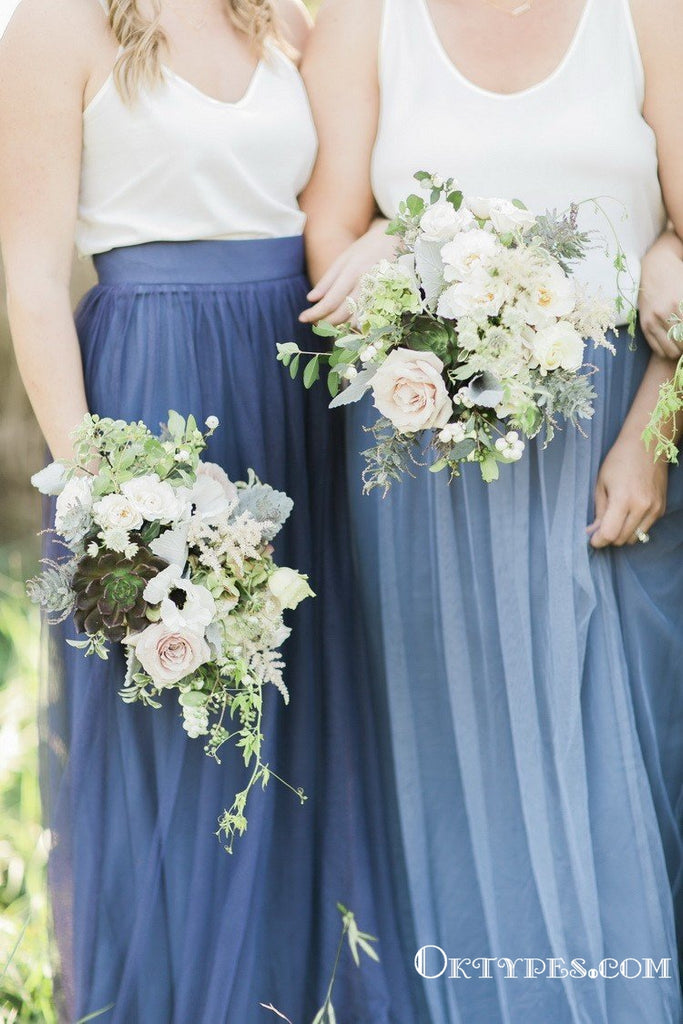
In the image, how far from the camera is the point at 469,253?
5.91ft

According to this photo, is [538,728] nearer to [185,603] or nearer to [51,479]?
[185,603]

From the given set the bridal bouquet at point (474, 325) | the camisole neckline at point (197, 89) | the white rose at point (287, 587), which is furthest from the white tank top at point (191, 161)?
the white rose at point (287, 587)

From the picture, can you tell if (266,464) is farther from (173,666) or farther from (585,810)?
(585,810)

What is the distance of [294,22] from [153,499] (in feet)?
4.06

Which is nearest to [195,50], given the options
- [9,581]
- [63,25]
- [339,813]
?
[63,25]

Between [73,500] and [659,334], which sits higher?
[659,334]

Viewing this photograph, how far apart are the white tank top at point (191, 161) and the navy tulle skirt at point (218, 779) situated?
5 centimetres

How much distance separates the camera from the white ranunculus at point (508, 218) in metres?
1.83

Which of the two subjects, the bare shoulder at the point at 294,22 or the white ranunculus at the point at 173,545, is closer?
the white ranunculus at the point at 173,545

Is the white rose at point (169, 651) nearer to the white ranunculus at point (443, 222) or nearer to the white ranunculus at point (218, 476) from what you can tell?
the white ranunculus at point (218, 476)

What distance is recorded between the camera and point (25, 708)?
3.40 meters

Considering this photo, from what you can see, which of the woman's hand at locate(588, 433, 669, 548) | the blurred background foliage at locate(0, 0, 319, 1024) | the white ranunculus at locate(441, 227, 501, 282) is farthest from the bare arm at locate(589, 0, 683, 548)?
the blurred background foliage at locate(0, 0, 319, 1024)

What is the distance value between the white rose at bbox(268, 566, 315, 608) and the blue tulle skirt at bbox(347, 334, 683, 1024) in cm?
43

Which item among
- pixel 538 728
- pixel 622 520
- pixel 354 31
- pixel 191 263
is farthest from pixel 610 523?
pixel 354 31
